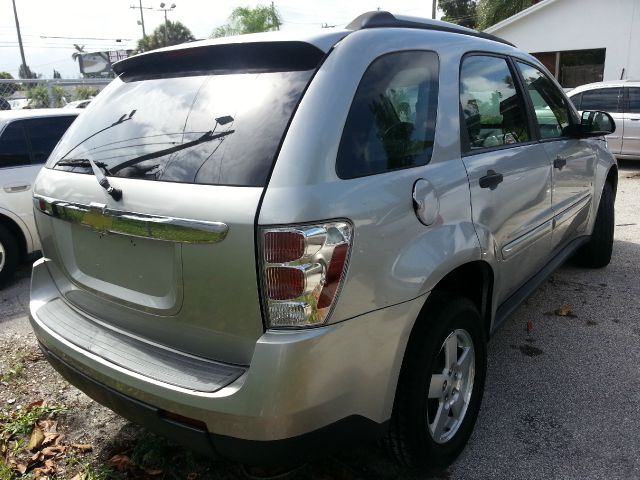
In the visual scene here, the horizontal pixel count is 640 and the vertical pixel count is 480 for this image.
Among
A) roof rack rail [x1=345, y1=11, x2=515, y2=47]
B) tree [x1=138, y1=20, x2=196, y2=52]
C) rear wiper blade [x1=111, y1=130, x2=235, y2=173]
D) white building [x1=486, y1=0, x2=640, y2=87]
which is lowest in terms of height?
rear wiper blade [x1=111, y1=130, x2=235, y2=173]

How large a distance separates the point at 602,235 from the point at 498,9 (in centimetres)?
2258

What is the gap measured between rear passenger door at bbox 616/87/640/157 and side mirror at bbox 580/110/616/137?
22.6 ft

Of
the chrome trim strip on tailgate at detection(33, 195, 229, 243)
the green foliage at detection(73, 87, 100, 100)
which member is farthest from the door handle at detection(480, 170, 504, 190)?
the green foliage at detection(73, 87, 100, 100)

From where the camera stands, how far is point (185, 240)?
1836mm

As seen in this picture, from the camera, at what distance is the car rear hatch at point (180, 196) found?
180 cm

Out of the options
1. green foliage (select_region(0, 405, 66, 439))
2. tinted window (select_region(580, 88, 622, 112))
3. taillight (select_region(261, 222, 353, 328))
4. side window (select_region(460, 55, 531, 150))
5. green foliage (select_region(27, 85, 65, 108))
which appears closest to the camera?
taillight (select_region(261, 222, 353, 328))

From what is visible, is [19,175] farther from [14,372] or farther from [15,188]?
[14,372]

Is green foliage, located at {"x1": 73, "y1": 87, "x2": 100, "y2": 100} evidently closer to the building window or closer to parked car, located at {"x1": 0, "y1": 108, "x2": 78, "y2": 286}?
parked car, located at {"x1": 0, "y1": 108, "x2": 78, "y2": 286}

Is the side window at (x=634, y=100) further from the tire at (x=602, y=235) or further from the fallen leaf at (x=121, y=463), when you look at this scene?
the fallen leaf at (x=121, y=463)

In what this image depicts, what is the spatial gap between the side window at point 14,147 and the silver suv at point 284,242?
3.18 metres

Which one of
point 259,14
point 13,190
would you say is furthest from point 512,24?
point 259,14

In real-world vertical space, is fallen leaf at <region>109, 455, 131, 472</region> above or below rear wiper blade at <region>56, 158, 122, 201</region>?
below

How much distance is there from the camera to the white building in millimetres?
17562

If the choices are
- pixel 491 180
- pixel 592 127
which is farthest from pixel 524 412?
pixel 592 127
